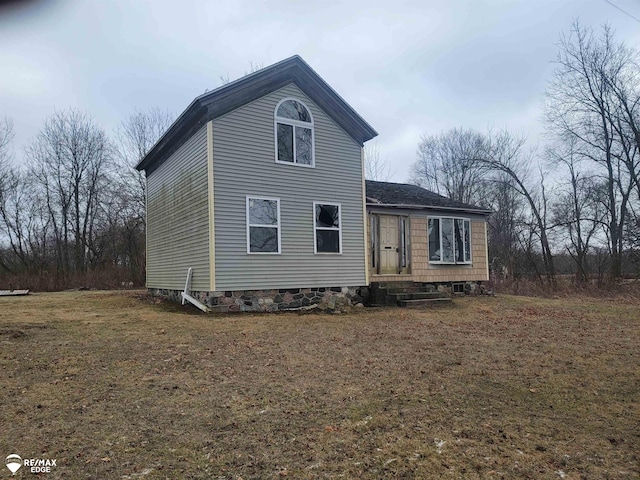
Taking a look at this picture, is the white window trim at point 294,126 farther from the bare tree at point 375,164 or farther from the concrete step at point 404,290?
the bare tree at point 375,164

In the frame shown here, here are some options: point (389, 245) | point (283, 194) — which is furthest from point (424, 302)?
point (283, 194)

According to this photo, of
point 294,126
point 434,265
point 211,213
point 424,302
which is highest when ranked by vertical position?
point 294,126

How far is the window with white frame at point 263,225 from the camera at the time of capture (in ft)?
34.6

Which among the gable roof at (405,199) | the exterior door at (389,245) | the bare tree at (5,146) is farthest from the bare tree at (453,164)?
the bare tree at (5,146)

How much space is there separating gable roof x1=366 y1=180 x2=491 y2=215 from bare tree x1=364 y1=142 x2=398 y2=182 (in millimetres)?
13954

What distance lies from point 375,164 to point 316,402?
28.2 m

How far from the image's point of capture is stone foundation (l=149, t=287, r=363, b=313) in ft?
33.0

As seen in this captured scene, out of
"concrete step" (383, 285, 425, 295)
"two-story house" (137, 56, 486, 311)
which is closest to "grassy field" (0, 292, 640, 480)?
"two-story house" (137, 56, 486, 311)

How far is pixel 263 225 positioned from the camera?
35.2 ft

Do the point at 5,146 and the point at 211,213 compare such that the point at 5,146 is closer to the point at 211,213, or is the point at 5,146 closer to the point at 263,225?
the point at 211,213

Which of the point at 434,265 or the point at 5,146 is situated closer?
the point at 434,265

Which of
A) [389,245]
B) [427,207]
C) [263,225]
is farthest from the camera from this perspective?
[427,207]

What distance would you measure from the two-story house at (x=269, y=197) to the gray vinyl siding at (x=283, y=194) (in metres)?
0.03

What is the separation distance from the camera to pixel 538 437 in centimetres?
348
